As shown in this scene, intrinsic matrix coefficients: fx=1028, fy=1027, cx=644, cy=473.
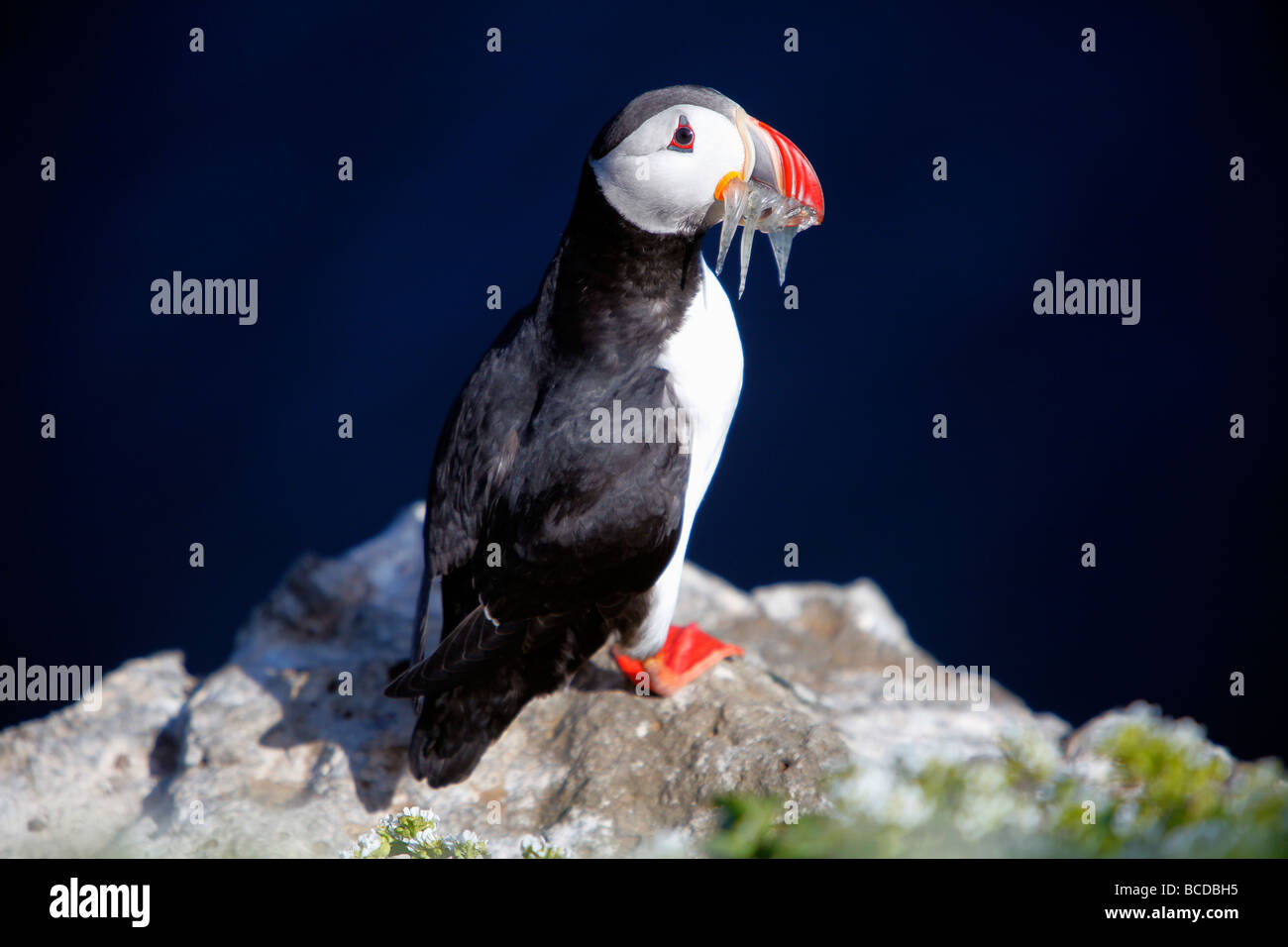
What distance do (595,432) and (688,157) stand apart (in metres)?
0.85

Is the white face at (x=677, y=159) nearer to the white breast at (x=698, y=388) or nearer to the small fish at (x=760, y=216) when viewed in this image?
the small fish at (x=760, y=216)

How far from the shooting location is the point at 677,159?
2803 millimetres

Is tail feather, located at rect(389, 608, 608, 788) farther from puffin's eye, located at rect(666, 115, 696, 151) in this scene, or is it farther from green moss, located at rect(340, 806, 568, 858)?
puffin's eye, located at rect(666, 115, 696, 151)

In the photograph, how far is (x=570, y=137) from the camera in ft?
24.8

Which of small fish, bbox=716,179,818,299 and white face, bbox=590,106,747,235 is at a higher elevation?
white face, bbox=590,106,747,235

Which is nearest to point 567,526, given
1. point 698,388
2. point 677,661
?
point 698,388

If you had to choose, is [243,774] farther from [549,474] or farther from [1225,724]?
[1225,724]

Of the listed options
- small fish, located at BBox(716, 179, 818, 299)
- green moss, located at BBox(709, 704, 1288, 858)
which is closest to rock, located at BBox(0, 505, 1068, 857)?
green moss, located at BBox(709, 704, 1288, 858)

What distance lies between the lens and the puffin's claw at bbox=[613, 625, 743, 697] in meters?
3.67

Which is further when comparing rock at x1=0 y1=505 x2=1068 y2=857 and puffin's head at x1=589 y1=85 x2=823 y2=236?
rock at x1=0 y1=505 x2=1068 y2=857

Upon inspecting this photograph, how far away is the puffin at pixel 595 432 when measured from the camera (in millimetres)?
2889

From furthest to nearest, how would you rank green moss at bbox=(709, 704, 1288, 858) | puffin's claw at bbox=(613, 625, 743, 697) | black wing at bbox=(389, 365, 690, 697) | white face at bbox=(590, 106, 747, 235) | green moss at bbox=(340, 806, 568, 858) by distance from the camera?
puffin's claw at bbox=(613, 625, 743, 697)
black wing at bbox=(389, 365, 690, 697)
white face at bbox=(590, 106, 747, 235)
green moss at bbox=(340, 806, 568, 858)
green moss at bbox=(709, 704, 1288, 858)

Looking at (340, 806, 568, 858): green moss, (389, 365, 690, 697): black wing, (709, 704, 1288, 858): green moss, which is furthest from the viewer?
(389, 365, 690, 697): black wing
